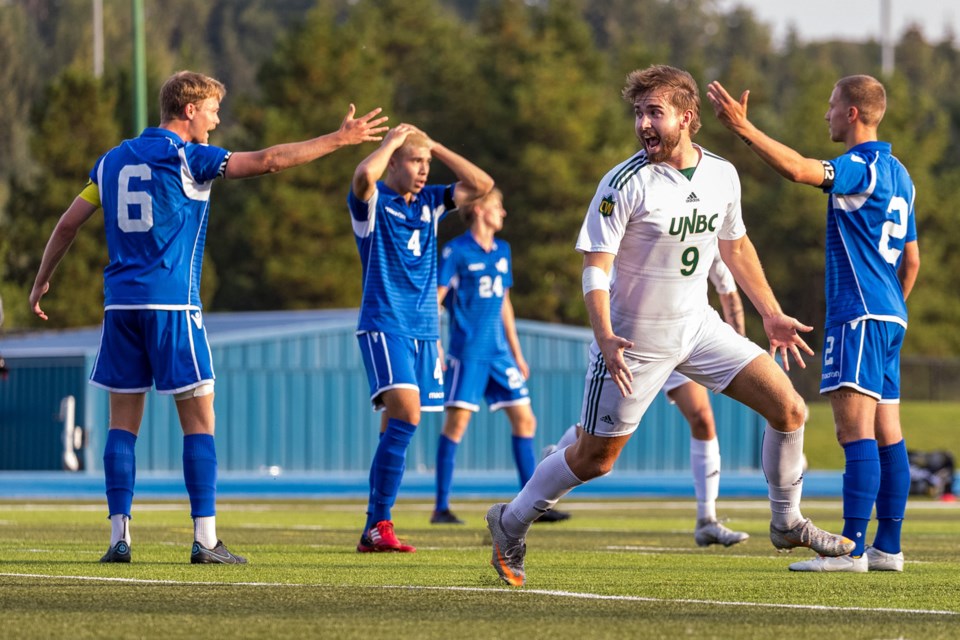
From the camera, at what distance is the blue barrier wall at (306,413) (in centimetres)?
2820

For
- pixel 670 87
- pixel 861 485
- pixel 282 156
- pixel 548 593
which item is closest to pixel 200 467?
pixel 282 156

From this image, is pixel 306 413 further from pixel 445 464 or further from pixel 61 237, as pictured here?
pixel 61 237

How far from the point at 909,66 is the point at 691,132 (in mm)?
119113

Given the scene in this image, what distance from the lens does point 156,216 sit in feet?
26.1

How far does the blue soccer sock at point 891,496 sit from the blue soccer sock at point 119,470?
11.4 feet

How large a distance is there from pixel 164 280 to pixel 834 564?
3265mm

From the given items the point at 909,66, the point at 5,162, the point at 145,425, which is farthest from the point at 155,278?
the point at 909,66

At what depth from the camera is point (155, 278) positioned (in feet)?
26.1

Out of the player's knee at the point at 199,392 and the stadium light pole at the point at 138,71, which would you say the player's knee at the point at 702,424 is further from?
the stadium light pole at the point at 138,71

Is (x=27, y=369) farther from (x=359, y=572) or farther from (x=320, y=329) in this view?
(x=359, y=572)

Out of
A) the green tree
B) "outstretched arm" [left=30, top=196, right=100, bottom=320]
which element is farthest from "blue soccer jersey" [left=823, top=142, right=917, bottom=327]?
the green tree

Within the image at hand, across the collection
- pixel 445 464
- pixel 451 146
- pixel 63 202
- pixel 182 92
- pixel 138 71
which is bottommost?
pixel 445 464

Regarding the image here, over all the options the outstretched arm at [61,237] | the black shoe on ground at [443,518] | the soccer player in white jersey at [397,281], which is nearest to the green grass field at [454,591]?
the soccer player in white jersey at [397,281]

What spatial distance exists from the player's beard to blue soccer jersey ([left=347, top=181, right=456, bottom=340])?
271cm
